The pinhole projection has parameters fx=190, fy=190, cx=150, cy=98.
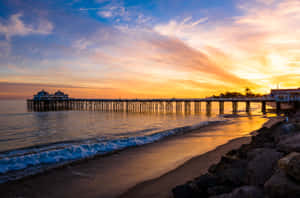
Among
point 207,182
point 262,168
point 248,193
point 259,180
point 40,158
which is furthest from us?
point 40,158

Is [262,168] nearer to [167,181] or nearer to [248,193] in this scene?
[248,193]

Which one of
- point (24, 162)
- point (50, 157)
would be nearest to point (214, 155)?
point (50, 157)

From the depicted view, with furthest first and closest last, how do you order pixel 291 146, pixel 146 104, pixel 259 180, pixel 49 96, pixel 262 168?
pixel 49 96
pixel 146 104
pixel 291 146
pixel 262 168
pixel 259 180

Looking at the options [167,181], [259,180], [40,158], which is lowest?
[40,158]

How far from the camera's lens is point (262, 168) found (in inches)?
145

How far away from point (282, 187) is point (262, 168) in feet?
3.34

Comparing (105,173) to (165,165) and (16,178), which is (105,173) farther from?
(16,178)

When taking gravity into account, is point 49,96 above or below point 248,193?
above

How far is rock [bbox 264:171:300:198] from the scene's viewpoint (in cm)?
263

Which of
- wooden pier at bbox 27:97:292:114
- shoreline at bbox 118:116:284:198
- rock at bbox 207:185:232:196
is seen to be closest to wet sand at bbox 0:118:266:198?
shoreline at bbox 118:116:284:198

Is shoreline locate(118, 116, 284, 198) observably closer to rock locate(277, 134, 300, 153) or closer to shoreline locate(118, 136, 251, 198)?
shoreline locate(118, 136, 251, 198)

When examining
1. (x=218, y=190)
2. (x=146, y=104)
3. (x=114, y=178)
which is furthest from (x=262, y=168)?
(x=146, y=104)

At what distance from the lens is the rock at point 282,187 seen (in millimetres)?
2627

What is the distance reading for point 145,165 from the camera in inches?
Answer: 283
